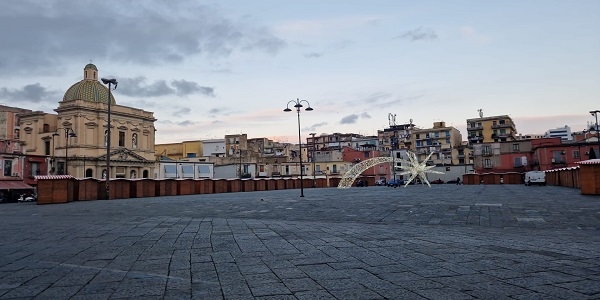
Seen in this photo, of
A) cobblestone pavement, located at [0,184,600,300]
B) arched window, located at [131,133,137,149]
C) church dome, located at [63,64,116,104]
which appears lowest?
cobblestone pavement, located at [0,184,600,300]

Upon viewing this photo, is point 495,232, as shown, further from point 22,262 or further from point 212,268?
point 22,262

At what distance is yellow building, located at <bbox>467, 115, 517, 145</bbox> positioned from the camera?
102 metres

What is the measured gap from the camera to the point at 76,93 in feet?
229

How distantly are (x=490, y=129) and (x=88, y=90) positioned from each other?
8842 centimetres

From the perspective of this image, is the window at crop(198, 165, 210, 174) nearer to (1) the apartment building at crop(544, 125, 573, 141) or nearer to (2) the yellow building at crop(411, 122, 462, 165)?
(2) the yellow building at crop(411, 122, 462, 165)

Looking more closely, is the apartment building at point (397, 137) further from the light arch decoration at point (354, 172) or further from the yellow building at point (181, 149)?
the light arch decoration at point (354, 172)

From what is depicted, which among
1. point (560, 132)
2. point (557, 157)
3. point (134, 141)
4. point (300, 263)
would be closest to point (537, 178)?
point (557, 157)

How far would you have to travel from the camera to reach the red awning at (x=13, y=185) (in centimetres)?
4546

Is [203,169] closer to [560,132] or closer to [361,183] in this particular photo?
[361,183]

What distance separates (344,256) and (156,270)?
9.25 ft

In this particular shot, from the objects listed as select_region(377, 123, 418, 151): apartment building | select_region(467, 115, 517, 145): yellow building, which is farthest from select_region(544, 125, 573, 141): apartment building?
select_region(377, 123, 418, 151): apartment building

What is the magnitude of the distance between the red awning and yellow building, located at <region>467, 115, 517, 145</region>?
90.0 metres

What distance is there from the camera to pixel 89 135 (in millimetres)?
68375

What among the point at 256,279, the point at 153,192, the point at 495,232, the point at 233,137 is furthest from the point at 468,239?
the point at 233,137
